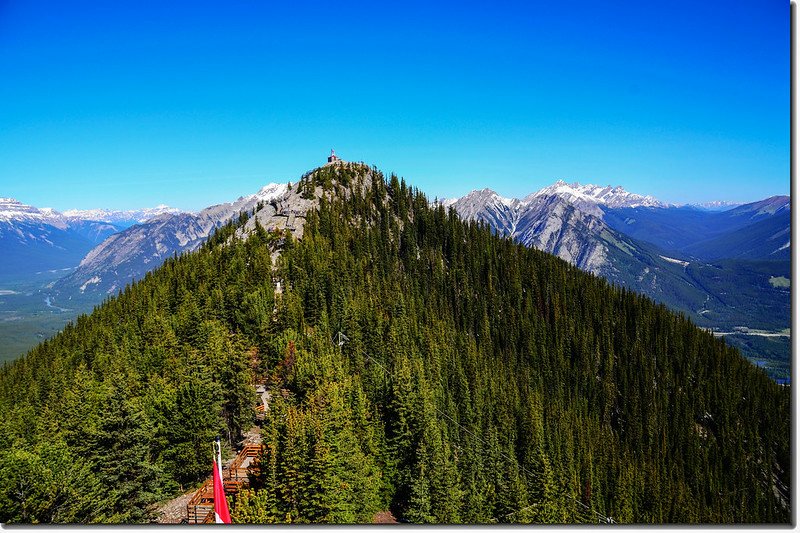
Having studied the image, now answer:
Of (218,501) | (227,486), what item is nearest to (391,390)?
(227,486)

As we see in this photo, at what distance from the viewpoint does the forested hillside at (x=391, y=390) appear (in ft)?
71.5

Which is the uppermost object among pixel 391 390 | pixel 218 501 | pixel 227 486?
pixel 218 501

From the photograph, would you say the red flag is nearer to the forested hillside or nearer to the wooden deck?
the forested hillside

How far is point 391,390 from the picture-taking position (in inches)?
1362

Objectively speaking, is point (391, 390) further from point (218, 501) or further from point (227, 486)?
point (218, 501)

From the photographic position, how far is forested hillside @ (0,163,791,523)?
71.5 ft

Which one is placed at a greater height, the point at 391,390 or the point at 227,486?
the point at 391,390

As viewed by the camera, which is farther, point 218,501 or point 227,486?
point 227,486

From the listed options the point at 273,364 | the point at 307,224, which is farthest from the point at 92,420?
the point at 307,224

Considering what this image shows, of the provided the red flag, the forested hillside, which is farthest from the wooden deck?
the red flag

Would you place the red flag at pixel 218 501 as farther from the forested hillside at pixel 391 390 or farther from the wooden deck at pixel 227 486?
the wooden deck at pixel 227 486

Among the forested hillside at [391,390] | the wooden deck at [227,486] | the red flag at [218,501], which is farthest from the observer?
the forested hillside at [391,390]

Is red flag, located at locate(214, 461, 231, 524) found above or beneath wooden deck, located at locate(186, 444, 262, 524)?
above

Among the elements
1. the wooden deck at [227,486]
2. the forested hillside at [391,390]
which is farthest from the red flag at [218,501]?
the wooden deck at [227,486]
